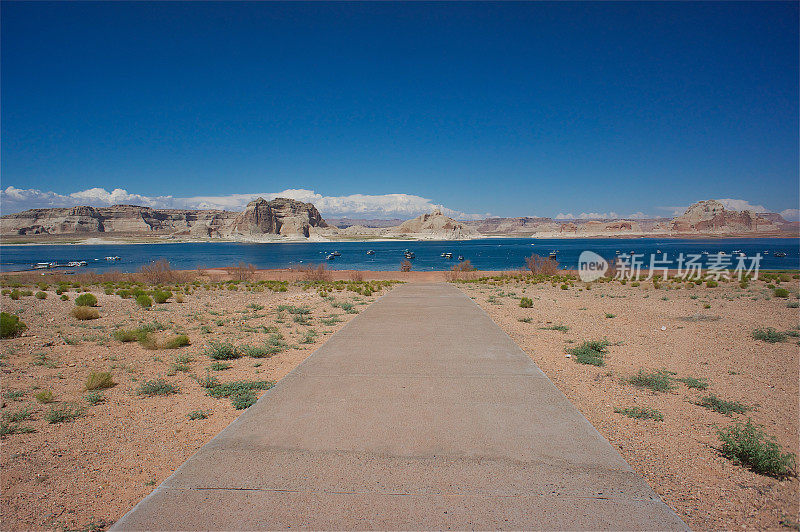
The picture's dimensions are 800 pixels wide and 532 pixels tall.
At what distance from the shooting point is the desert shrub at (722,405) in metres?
5.40

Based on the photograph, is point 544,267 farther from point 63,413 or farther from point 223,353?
point 63,413

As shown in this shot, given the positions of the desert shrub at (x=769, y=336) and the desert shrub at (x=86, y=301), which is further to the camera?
the desert shrub at (x=86, y=301)

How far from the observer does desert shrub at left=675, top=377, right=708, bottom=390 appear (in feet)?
20.9

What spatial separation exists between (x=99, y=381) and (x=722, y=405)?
8.93 metres

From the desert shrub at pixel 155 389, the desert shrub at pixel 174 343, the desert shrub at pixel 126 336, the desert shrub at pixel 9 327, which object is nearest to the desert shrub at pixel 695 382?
the desert shrub at pixel 155 389

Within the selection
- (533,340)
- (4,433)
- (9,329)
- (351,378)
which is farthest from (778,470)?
(9,329)

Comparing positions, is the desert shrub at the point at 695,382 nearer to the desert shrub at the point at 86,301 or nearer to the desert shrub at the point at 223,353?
the desert shrub at the point at 223,353

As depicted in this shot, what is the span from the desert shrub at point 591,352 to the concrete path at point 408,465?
219 cm

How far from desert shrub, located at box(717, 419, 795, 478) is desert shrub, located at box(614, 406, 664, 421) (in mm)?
710

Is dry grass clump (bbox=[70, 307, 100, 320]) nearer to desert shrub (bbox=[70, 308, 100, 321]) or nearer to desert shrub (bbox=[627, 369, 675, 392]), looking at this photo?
desert shrub (bbox=[70, 308, 100, 321])

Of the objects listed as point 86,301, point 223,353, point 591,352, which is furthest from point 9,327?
point 591,352

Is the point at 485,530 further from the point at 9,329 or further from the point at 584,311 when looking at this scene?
the point at 584,311

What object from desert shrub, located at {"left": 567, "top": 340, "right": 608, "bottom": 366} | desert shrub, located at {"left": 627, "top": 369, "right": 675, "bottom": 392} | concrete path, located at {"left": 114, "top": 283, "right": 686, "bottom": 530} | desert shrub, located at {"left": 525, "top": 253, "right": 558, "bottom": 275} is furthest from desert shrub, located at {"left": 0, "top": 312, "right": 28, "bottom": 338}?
desert shrub, located at {"left": 525, "top": 253, "right": 558, "bottom": 275}

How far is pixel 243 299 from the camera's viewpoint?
18.9 m
